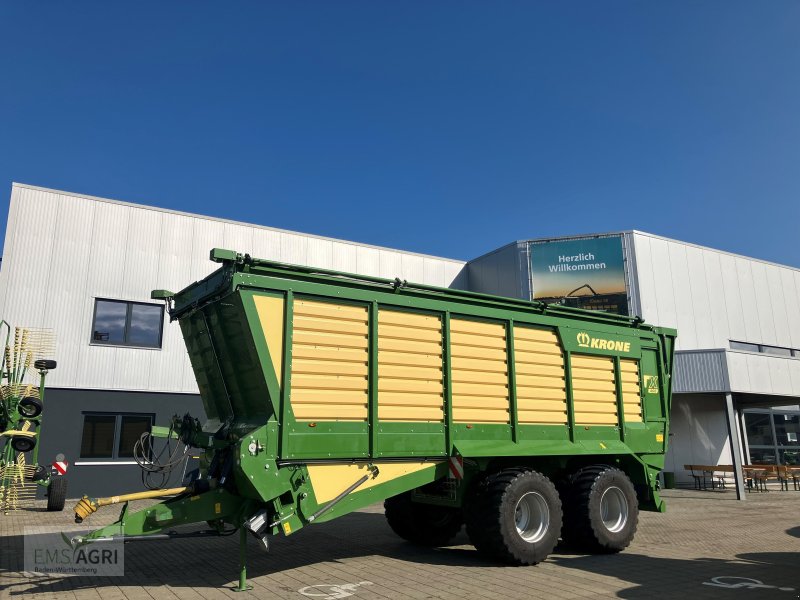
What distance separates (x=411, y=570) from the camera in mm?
7465

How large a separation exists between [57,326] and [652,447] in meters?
15.1

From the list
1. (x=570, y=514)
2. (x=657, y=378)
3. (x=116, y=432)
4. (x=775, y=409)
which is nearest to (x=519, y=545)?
(x=570, y=514)

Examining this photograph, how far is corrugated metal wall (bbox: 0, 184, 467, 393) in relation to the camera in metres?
16.4

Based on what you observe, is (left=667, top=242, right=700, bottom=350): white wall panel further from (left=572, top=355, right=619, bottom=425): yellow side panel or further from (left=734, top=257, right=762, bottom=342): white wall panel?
(left=572, top=355, right=619, bottom=425): yellow side panel

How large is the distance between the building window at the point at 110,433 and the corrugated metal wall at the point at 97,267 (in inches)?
33.6

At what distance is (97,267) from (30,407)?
206 inches

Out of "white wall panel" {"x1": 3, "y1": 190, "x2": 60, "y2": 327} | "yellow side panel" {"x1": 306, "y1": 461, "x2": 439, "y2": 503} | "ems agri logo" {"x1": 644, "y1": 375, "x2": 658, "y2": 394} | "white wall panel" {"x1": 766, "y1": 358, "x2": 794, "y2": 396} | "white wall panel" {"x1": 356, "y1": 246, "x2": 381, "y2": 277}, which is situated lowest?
"yellow side panel" {"x1": 306, "y1": 461, "x2": 439, "y2": 503}

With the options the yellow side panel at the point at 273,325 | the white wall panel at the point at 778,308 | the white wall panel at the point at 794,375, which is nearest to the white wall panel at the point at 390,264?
the white wall panel at the point at 794,375

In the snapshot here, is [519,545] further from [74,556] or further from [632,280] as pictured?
[632,280]

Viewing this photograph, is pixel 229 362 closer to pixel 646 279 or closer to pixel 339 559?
pixel 339 559

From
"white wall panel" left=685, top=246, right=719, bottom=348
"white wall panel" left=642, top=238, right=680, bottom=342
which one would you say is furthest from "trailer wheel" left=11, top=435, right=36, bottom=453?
"white wall panel" left=685, top=246, right=719, bottom=348

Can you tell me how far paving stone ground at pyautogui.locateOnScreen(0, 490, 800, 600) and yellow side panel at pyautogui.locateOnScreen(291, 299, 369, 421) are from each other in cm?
190

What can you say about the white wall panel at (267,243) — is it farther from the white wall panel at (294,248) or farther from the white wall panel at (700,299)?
the white wall panel at (700,299)

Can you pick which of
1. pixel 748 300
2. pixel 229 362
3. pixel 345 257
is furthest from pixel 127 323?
pixel 748 300
